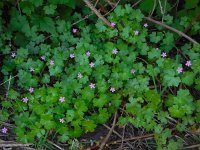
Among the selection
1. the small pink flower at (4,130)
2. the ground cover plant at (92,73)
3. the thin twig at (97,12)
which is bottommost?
the small pink flower at (4,130)

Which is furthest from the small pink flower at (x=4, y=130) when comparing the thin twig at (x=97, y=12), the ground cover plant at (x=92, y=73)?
the thin twig at (x=97, y=12)

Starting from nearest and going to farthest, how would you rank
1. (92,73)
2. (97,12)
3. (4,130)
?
(4,130) < (92,73) < (97,12)

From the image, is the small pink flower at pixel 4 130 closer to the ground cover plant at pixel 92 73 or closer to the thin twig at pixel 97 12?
the ground cover plant at pixel 92 73

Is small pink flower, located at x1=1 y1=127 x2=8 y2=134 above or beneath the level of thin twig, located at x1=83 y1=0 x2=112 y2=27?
beneath

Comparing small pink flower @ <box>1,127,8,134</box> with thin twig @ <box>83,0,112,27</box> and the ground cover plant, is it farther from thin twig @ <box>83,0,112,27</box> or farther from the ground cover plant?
thin twig @ <box>83,0,112,27</box>

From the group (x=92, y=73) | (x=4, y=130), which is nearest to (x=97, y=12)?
(x=92, y=73)

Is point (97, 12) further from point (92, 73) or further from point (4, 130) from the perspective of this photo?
point (4, 130)

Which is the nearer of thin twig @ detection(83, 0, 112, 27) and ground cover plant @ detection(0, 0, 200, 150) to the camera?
ground cover plant @ detection(0, 0, 200, 150)

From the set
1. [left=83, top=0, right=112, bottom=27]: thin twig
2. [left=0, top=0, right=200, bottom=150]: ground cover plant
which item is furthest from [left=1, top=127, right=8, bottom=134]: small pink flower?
[left=83, top=0, right=112, bottom=27]: thin twig

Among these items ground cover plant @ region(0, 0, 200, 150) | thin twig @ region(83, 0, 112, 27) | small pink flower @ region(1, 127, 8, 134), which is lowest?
small pink flower @ region(1, 127, 8, 134)

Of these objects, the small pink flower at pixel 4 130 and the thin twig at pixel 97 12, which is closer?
the small pink flower at pixel 4 130
